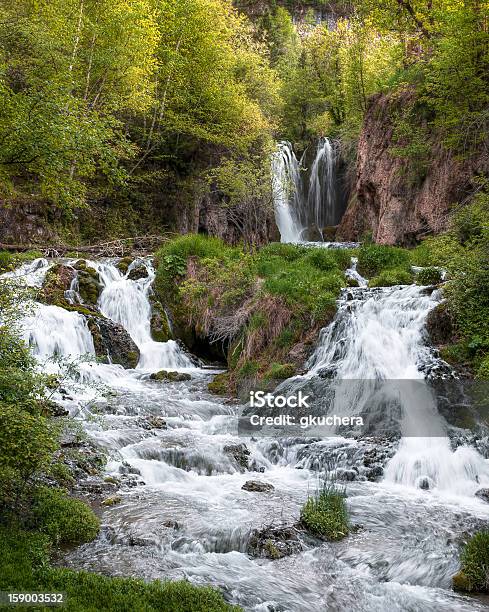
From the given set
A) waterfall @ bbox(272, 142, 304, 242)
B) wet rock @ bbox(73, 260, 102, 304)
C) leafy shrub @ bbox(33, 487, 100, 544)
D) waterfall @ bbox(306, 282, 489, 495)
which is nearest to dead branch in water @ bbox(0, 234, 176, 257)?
wet rock @ bbox(73, 260, 102, 304)

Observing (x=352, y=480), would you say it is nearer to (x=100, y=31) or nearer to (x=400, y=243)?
(x=400, y=243)

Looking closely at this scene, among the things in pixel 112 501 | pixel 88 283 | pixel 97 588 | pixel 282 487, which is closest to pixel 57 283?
pixel 88 283

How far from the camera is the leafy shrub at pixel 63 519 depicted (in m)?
5.94

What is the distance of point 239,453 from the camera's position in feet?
30.3

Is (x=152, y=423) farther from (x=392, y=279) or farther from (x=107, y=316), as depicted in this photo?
(x=392, y=279)

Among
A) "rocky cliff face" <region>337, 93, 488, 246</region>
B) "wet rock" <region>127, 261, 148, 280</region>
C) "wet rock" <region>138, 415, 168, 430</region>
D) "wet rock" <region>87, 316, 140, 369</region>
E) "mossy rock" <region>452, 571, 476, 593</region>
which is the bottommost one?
"mossy rock" <region>452, 571, 476, 593</region>

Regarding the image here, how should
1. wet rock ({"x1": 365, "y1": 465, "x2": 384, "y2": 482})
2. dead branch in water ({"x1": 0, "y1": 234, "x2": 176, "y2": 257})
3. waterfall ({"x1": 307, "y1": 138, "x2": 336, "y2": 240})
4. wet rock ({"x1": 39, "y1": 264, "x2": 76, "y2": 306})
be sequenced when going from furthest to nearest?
1. waterfall ({"x1": 307, "y1": 138, "x2": 336, "y2": 240})
2. dead branch in water ({"x1": 0, "y1": 234, "x2": 176, "y2": 257})
3. wet rock ({"x1": 39, "y1": 264, "x2": 76, "y2": 306})
4. wet rock ({"x1": 365, "y1": 465, "x2": 384, "y2": 482})

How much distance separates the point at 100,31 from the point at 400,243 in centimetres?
1344

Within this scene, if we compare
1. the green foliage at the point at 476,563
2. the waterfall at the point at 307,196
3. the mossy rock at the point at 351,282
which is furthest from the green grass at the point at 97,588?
the waterfall at the point at 307,196

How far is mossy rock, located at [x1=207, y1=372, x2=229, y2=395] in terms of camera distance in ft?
42.3

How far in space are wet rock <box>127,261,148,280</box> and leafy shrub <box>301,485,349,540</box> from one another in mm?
11729

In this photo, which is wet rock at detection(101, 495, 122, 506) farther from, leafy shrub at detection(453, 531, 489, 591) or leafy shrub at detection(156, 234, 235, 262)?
leafy shrub at detection(156, 234, 235, 262)

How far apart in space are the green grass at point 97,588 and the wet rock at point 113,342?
951cm

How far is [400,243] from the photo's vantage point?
19312 mm
